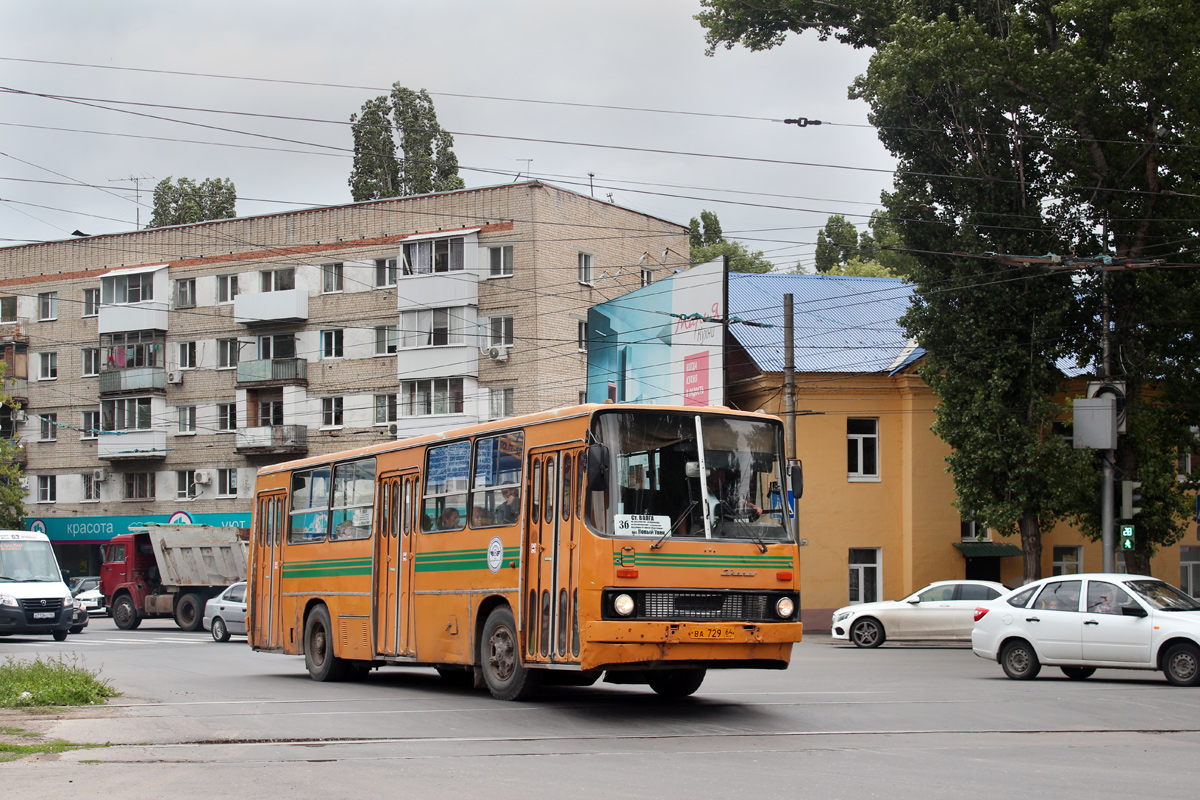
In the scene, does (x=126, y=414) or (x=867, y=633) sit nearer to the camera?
Result: (x=867, y=633)

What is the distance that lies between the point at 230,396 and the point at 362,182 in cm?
1469

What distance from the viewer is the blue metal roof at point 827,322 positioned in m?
38.5

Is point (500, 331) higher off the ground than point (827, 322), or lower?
higher

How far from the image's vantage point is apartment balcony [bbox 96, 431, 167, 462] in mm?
60344

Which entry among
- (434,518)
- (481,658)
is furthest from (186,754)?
(434,518)

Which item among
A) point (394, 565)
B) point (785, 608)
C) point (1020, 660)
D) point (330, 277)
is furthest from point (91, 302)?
point (785, 608)

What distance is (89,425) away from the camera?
62.8m

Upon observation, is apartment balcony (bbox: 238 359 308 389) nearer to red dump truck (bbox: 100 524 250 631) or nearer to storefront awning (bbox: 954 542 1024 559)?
Result: red dump truck (bbox: 100 524 250 631)

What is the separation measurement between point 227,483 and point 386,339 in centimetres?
1045

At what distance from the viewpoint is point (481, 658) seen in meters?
14.9

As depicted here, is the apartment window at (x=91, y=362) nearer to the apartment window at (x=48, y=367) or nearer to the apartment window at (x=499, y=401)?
the apartment window at (x=48, y=367)

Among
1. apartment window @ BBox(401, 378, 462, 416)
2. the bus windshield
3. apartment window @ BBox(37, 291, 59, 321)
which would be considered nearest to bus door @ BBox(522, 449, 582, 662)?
the bus windshield

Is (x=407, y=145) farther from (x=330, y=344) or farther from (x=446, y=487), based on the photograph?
(x=446, y=487)

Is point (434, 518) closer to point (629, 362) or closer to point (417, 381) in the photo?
point (629, 362)
